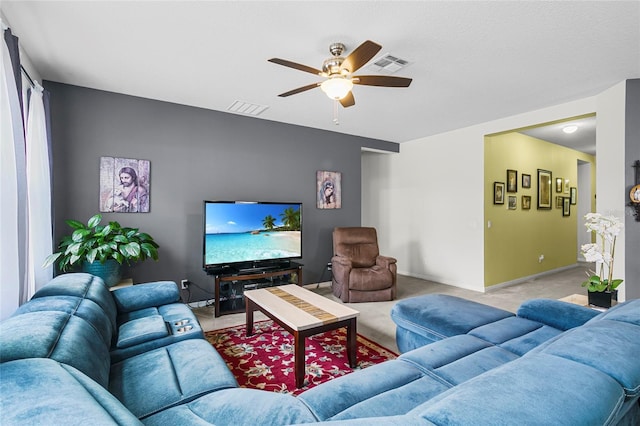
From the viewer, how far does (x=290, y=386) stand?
2123 mm

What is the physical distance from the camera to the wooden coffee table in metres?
2.12

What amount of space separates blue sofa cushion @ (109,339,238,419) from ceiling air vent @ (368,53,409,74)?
2.56 metres

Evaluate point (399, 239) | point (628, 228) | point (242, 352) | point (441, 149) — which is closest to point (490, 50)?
point (628, 228)

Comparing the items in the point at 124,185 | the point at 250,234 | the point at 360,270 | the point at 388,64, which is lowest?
the point at 360,270

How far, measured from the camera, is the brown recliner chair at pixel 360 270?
4043 millimetres

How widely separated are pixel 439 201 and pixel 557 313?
348 cm

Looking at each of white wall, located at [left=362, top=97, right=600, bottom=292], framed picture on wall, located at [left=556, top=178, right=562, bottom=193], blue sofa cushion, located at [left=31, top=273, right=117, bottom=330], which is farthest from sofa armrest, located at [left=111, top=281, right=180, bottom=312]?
framed picture on wall, located at [left=556, top=178, right=562, bottom=193]

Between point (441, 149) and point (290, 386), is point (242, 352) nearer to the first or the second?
point (290, 386)

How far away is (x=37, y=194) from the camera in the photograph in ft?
8.20

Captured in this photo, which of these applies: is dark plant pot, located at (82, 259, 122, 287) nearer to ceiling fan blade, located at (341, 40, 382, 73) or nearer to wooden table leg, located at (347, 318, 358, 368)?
wooden table leg, located at (347, 318, 358, 368)

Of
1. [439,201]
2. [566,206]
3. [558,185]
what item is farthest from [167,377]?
[566,206]

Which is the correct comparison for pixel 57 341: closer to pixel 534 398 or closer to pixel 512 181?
pixel 534 398

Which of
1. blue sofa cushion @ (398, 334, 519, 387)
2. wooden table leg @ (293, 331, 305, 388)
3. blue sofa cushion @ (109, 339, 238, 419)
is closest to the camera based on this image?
blue sofa cushion @ (109, 339, 238, 419)

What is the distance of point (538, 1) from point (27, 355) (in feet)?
10.1
